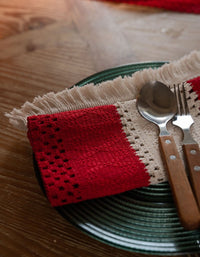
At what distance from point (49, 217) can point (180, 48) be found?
1.69 feet

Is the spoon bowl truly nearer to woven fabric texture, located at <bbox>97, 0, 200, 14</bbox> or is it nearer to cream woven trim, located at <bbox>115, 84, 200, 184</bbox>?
cream woven trim, located at <bbox>115, 84, 200, 184</bbox>

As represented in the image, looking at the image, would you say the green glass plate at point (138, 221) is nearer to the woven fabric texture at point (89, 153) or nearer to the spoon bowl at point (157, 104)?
the woven fabric texture at point (89, 153)

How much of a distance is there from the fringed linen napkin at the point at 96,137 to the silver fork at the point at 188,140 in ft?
0.04

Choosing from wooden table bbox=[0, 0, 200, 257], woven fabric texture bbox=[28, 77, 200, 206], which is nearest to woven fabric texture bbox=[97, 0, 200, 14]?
wooden table bbox=[0, 0, 200, 257]

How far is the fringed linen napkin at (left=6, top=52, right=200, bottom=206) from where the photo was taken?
0.45 m

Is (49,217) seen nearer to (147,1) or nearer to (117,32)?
(117,32)

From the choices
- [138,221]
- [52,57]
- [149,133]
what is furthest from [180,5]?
[138,221]

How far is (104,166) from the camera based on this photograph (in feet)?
1.53

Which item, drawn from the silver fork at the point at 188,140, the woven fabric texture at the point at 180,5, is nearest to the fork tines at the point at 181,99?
the silver fork at the point at 188,140

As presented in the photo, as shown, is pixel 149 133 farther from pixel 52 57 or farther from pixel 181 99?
pixel 52 57

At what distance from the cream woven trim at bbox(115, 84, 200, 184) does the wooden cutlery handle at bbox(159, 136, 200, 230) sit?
15 millimetres

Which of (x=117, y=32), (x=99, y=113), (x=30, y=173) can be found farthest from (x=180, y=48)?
(x=30, y=173)

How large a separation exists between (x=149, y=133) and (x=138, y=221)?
150 mm

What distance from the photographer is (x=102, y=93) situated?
0.57 metres
